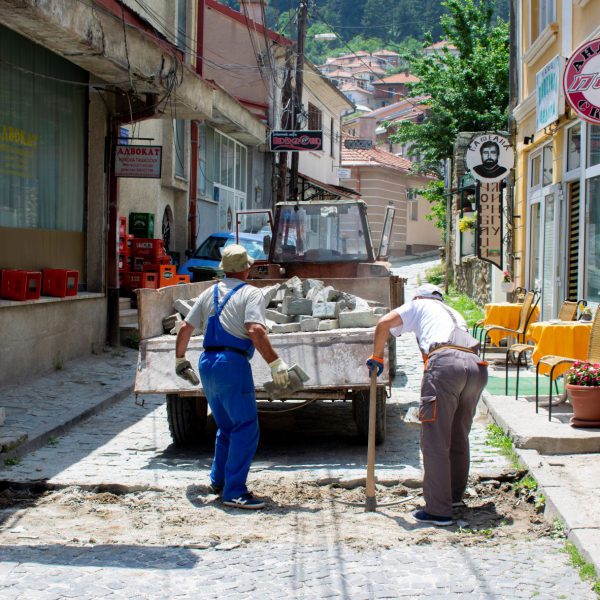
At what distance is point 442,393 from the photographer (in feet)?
18.9

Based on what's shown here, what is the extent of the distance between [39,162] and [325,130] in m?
27.8

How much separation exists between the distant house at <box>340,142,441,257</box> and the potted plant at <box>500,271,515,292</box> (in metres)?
30.3

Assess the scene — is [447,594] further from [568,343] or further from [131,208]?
[131,208]

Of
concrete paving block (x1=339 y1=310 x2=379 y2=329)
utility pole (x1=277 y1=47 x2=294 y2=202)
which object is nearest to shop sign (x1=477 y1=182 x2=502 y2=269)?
utility pole (x1=277 y1=47 x2=294 y2=202)

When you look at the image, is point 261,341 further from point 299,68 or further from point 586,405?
point 299,68

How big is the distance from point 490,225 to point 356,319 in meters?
9.35

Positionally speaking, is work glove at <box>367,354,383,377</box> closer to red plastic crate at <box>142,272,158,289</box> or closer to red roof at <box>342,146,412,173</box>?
red plastic crate at <box>142,272,158,289</box>

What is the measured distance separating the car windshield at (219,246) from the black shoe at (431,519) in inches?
578

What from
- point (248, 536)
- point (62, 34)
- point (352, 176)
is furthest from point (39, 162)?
point (352, 176)

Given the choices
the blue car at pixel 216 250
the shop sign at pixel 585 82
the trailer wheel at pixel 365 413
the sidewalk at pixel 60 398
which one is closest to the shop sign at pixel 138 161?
the sidewalk at pixel 60 398

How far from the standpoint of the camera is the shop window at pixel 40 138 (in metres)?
11.1

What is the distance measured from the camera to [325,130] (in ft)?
128

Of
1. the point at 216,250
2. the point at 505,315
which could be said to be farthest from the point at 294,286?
the point at 216,250

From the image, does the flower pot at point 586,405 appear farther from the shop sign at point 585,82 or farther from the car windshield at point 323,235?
the car windshield at point 323,235
